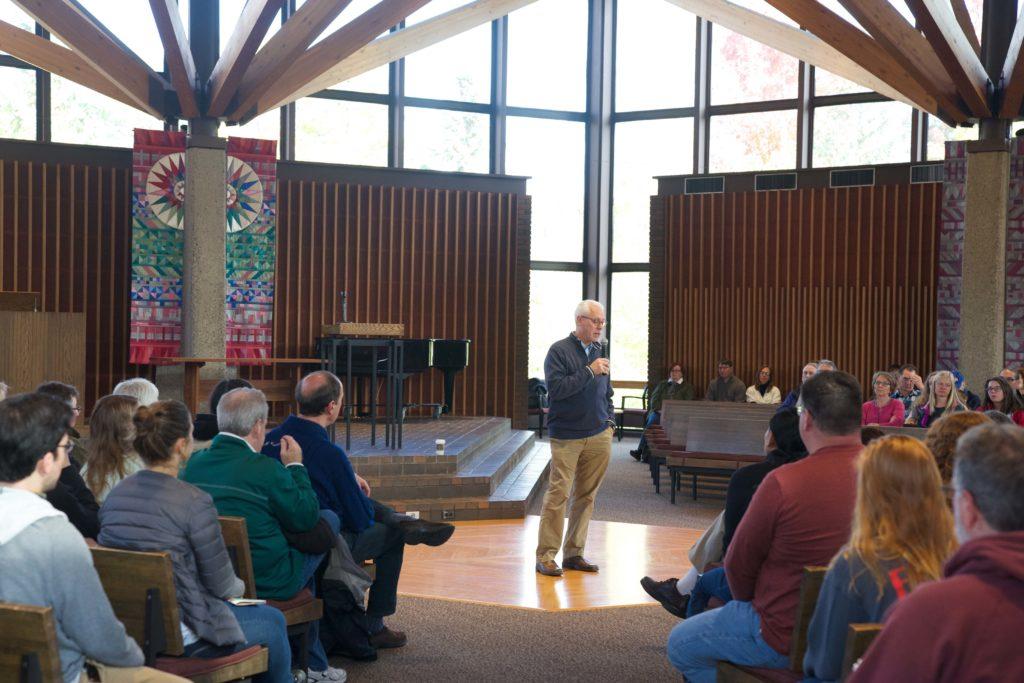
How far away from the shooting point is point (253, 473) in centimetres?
332

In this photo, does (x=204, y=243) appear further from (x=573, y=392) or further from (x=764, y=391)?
(x=764, y=391)

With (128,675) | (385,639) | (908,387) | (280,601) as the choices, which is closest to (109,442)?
(280,601)

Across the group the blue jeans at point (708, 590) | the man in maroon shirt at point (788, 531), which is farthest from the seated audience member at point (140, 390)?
the man in maroon shirt at point (788, 531)

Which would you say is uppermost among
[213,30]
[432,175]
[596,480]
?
[213,30]

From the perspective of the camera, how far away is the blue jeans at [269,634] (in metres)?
3.00

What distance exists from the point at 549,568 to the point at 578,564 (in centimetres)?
23

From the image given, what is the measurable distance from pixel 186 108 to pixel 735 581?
7.99 meters

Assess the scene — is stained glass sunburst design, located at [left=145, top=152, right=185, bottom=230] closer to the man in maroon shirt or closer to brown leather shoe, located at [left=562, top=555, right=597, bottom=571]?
brown leather shoe, located at [left=562, top=555, right=597, bottom=571]

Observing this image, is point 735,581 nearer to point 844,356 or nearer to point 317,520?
point 317,520

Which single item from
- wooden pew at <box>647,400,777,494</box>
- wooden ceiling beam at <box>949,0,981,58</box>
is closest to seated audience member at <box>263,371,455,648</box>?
wooden pew at <box>647,400,777,494</box>

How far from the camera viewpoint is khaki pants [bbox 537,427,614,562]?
5695mm

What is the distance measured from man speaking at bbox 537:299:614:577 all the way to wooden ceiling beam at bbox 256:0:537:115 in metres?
5.52

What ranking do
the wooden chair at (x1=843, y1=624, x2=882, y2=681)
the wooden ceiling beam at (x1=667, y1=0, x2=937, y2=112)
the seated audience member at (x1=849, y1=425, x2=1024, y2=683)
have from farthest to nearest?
1. the wooden ceiling beam at (x1=667, y1=0, x2=937, y2=112)
2. the wooden chair at (x1=843, y1=624, x2=882, y2=681)
3. the seated audience member at (x1=849, y1=425, x2=1024, y2=683)

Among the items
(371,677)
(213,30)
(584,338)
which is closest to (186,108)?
(213,30)
